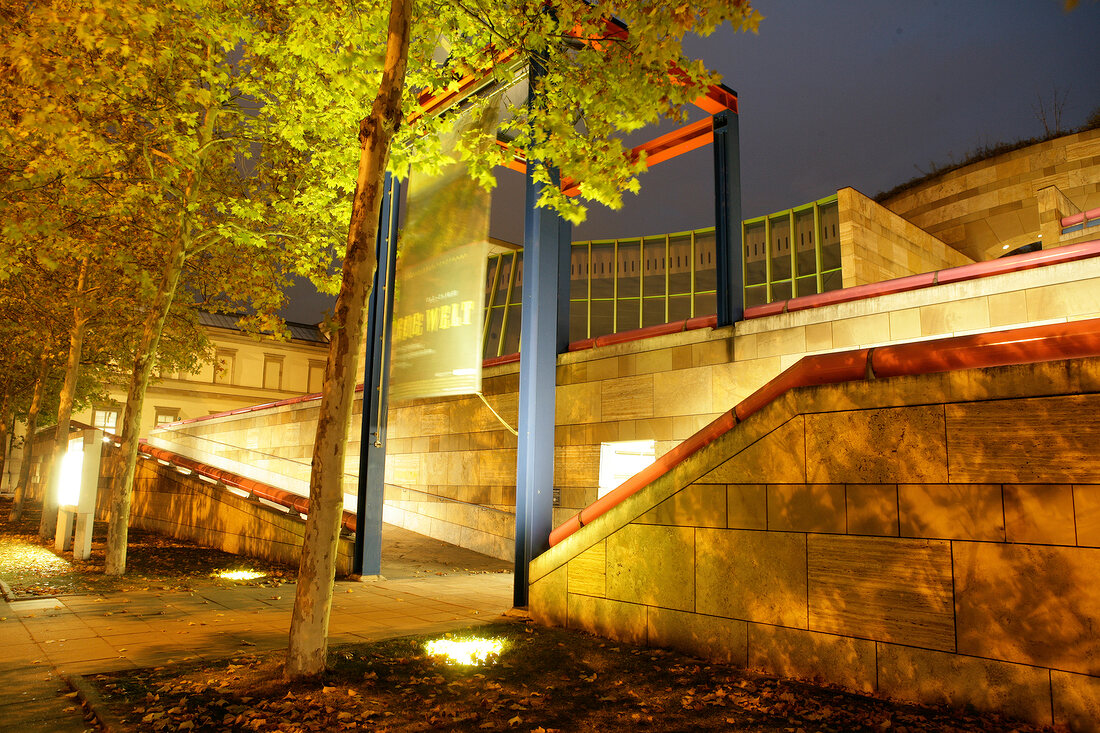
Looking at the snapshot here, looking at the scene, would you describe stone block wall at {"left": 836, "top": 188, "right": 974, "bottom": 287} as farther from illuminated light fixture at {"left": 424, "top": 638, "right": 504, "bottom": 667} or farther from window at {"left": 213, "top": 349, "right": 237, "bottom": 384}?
window at {"left": 213, "top": 349, "right": 237, "bottom": 384}

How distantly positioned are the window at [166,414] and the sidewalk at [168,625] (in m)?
45.7

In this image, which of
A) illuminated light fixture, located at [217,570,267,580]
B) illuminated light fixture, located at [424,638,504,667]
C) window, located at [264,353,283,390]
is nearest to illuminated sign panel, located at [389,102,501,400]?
illuminated light fixture, located at [424,638,504,667]

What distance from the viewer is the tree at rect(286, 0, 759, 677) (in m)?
5.43

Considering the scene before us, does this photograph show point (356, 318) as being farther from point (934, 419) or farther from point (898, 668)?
point (898, 668)

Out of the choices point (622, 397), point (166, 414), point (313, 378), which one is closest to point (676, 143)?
point (622, 397)

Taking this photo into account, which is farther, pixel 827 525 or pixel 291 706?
pixel 827 525

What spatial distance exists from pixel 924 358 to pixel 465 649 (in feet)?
15.4

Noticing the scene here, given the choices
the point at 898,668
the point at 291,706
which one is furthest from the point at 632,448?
the point at 291,706

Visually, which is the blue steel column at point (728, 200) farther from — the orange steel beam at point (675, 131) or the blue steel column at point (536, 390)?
the blue steel column at point (536, 390)

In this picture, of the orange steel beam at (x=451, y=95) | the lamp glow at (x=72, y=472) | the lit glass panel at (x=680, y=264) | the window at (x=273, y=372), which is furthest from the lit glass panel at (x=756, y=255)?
the window at (x=273, y=372)

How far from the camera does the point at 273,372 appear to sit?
53.7 m

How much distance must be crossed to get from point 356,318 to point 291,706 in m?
2.91

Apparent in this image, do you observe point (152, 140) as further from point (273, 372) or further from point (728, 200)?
point (273, 372)

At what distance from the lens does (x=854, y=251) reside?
56.1ft
